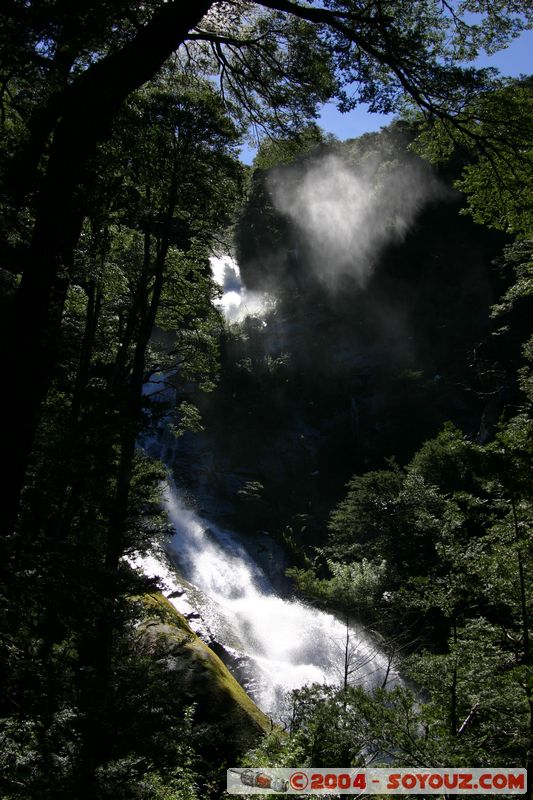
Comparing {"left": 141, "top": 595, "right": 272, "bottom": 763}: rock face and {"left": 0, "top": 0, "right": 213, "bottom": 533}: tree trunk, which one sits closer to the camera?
{"left": 0, "top": 0, "right": 213, "bottom": 533}: tree trunk

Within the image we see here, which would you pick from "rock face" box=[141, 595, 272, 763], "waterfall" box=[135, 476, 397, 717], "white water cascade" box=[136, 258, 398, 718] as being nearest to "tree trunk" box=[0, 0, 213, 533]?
"rock face" box=[141, 595, 272, 763]

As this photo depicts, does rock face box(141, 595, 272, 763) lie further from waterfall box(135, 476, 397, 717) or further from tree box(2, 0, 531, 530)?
tree box(2, 0, 531, 530)

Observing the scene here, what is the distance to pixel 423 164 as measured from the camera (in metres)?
45.7

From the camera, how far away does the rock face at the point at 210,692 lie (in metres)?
9.59

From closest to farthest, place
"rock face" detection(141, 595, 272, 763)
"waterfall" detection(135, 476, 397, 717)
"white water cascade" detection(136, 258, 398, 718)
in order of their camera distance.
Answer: "rock face" detection(141, 595, 272, 763) → "white water cascade" detection(136, 258, 398, 718) → "waterfall" detection(135, 476, 397, 717)

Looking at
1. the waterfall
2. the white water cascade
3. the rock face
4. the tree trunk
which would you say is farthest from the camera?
the waterfall

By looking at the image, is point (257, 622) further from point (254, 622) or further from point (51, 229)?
point (51, 229)

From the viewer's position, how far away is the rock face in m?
9.59

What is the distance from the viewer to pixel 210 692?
10.6 metres

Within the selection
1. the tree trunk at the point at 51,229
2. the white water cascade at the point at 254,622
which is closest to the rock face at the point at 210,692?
the white water cascade at the point at 254,622

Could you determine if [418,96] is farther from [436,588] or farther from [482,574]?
[436,588]

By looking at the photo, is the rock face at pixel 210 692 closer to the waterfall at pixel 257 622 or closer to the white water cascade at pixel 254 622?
the white water cascade at pixel 254 622

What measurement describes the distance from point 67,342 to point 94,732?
4.16m

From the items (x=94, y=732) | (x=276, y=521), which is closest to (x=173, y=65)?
(x=94, y=732)
